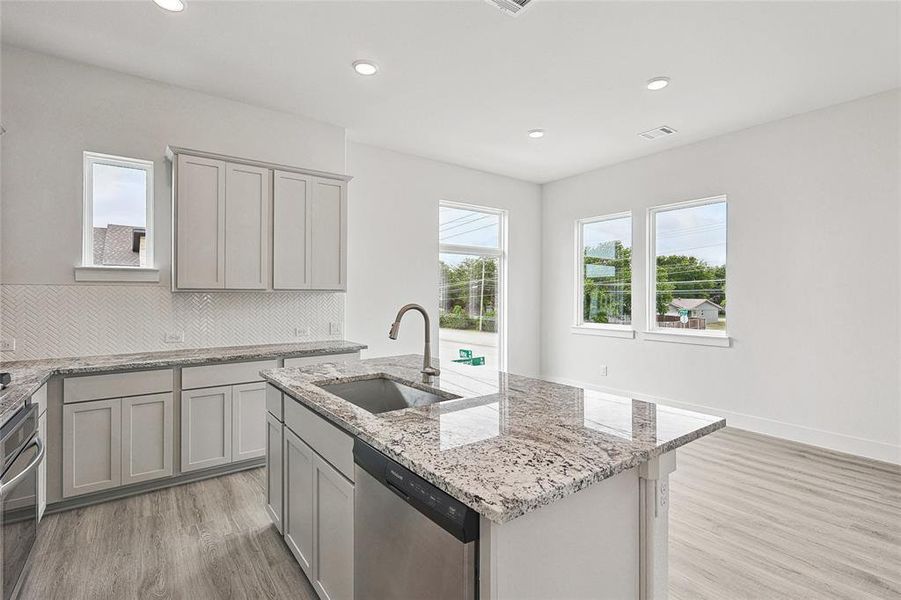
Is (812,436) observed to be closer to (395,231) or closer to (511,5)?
(511,5)

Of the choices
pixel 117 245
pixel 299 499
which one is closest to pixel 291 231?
pixel 117 245

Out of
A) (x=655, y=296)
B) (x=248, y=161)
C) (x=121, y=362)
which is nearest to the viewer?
(x=121, y=362)

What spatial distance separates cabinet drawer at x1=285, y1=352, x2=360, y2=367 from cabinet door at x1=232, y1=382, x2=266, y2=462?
0.84 ft

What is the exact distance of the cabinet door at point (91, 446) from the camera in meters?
2.60

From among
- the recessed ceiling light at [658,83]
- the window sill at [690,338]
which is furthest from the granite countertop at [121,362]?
the window sill at [690,338]

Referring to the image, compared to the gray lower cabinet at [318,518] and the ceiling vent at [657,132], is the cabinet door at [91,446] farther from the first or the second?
the ceiling vent at [657,132]

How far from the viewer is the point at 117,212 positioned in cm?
323

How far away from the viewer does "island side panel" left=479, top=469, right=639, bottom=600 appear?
1.00 m

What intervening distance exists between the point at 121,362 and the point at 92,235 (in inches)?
40.1

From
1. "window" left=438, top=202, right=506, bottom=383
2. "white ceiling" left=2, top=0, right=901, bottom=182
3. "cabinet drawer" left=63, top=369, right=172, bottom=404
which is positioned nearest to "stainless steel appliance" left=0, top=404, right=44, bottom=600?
"cabinet drawer" left=63, top=369, right=172, bottom=404

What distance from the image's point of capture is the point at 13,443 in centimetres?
176

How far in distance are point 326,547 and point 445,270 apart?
3923 mm

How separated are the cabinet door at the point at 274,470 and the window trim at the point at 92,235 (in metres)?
1.72

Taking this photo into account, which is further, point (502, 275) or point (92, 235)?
point (502, 275)
